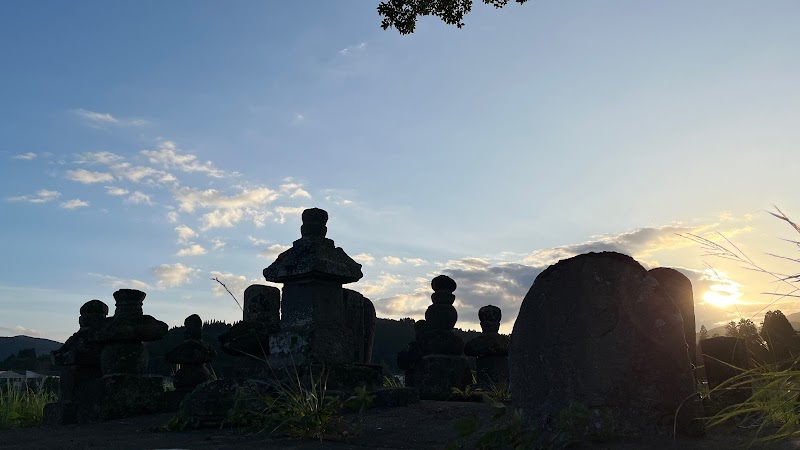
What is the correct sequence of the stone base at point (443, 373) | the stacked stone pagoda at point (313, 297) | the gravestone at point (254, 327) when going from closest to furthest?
the stacked stone pagoda at point (313, 297) < the gravestone at point (254, 327) < the stone base at point (443, 373)

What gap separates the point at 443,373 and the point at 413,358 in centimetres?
148

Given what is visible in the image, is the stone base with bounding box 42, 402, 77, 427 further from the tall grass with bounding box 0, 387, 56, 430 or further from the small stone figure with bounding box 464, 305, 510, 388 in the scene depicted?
the small stone figure with bounding box 464, 305, 510, 388

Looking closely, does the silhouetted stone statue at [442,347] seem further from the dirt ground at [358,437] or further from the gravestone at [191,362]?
the dirt ground at [358,437]

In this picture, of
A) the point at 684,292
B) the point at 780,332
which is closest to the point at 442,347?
the point at 780,332

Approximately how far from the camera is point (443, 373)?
39.7 ft

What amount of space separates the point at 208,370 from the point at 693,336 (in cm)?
650

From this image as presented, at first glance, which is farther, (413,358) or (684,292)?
(413,358)

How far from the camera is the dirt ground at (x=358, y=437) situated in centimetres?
492

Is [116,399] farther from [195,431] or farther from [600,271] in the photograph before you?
[600,271]

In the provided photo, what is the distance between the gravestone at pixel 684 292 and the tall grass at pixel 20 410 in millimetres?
8590

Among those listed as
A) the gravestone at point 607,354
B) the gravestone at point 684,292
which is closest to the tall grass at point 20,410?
the gravestone at point 607,354

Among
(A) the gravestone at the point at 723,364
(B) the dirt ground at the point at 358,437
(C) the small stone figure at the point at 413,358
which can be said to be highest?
(C) the small stone figure at the point at 413,358

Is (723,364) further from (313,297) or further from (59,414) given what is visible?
(59,414)

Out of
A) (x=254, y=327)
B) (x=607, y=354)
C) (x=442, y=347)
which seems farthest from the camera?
(x=442, y=347)
